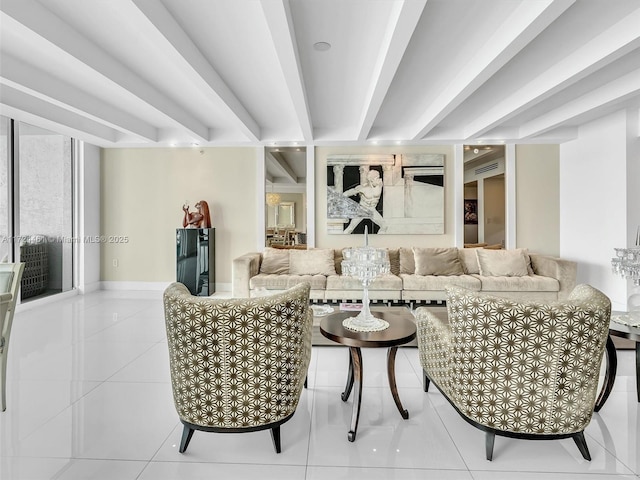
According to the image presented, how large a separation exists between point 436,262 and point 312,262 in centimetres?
169

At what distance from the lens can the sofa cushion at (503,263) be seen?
4586 mm

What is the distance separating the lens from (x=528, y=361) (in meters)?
1.50

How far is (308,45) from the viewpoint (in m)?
2.88

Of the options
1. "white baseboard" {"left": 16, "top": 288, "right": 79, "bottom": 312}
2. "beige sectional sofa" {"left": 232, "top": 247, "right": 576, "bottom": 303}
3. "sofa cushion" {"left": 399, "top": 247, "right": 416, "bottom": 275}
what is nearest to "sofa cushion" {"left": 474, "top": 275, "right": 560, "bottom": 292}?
"beige sectional sofa" {"left": 232, "top": 247, "right": 576, "bottom": 303}

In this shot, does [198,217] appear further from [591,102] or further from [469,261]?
[591,102]

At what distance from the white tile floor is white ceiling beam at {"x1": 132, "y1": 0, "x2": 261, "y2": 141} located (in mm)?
2381

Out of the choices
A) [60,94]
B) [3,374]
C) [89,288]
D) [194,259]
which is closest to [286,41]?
[60,94]

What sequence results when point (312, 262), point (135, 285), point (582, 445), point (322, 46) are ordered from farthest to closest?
point (135, 285) → point (312, 262) → point (322, 46) → point (582, 445)

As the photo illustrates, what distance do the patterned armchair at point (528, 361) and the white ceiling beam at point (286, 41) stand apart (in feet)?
6.11

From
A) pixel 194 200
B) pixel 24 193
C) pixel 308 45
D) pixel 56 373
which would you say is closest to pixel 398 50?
pixel 308 45

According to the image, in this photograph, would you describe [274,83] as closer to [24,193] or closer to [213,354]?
[213,354]

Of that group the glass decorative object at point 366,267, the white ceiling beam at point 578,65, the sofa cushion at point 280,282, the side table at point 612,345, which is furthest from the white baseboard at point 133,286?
the side table at point 612,345

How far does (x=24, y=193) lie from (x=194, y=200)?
2.12 metres

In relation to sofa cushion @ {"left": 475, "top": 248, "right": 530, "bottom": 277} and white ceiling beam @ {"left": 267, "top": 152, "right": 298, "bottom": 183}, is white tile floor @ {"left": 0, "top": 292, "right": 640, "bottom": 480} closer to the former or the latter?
sofa cushion @ {"left": 475, "top": 248, "right": 530, "bottom": 277}
